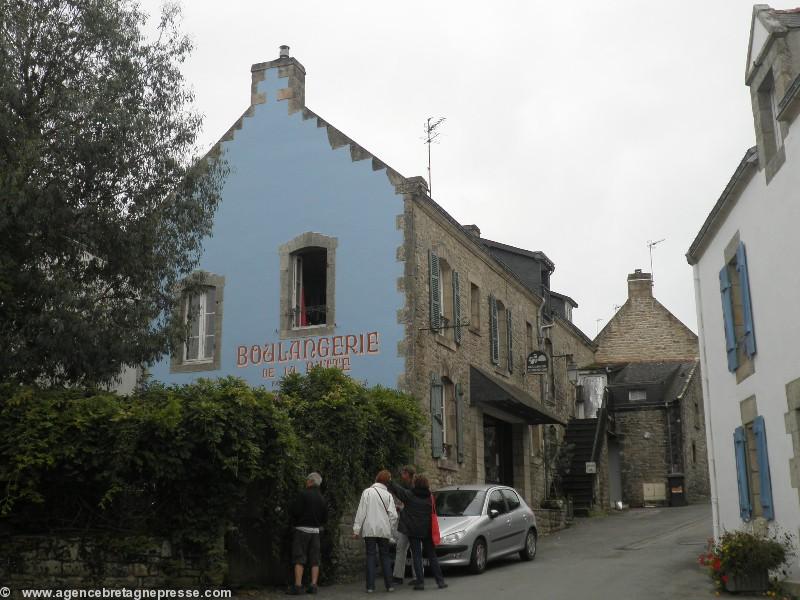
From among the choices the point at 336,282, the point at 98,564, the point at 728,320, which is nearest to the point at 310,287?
the point at 336,282

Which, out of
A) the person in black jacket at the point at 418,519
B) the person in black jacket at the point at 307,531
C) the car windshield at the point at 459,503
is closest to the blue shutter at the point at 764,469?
the car windshield at the point at 459,503

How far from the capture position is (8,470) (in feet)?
34.8

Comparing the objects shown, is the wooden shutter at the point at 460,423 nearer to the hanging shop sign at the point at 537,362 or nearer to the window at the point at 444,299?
the window at the point at 444,299

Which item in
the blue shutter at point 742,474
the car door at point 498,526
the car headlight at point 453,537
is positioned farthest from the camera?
the car door at point 498,526

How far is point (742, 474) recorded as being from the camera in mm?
13594

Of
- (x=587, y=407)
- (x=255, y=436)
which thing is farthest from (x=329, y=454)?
(x=587, y=407)

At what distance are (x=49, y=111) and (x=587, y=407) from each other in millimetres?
23148

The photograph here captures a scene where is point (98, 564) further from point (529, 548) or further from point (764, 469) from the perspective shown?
point (764, 469)

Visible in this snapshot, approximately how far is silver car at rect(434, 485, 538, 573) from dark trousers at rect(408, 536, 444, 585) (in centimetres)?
117

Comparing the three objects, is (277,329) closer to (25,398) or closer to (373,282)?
(373,282)

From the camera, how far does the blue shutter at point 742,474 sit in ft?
44.1

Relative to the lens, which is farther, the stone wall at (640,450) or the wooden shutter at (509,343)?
the stone wall at (640,450)

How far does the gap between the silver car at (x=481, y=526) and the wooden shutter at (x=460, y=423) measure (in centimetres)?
353

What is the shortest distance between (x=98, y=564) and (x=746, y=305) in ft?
29.6
